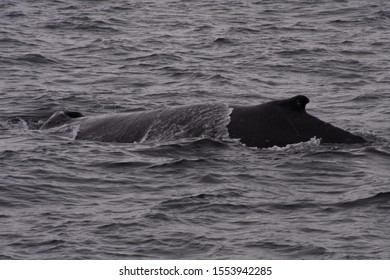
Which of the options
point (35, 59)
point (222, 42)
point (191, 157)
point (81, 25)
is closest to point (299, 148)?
point (191, 157)

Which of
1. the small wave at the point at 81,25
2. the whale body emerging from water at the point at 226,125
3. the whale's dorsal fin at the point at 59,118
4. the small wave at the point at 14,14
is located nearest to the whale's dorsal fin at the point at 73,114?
the whale's dorsal fin at the point at 59,118

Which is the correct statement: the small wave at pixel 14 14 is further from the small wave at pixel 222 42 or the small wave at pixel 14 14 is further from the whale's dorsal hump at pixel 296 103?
the whale's dorsal hump at pixel 296 103

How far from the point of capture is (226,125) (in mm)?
17078

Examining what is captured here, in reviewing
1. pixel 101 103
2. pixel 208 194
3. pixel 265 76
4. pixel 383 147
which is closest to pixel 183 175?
pixel 208 194

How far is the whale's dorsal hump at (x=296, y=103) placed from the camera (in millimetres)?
16344

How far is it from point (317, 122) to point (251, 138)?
106 cm

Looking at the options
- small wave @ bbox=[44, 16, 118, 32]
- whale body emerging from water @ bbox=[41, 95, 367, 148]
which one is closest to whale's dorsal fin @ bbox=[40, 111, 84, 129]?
whale body emerging from water @ bbox=[41, 95, 367, 148]

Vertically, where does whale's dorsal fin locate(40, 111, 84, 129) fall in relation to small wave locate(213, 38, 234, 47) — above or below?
above

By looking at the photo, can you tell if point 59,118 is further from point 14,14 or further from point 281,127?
point 14,14

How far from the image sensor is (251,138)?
16.7 meters

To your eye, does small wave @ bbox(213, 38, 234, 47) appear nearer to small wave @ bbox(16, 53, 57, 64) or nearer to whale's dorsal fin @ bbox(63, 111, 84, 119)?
small wave @ bbox(16, 53, 57, 64)

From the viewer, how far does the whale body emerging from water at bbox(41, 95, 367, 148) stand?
54.0 feet

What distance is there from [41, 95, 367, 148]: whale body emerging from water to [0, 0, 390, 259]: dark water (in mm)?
215
